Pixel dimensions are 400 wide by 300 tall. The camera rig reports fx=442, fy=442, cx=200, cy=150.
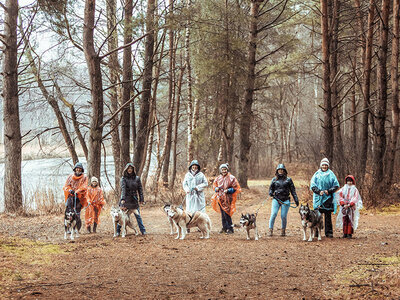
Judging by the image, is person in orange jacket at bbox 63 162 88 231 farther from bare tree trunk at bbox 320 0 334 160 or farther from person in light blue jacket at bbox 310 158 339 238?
bare tree trunk at bbox 320 0 334 160

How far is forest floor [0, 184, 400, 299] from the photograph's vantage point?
222 inches

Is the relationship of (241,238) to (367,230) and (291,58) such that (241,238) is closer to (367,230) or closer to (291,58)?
(367,230)

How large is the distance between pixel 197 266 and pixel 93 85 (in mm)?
8678

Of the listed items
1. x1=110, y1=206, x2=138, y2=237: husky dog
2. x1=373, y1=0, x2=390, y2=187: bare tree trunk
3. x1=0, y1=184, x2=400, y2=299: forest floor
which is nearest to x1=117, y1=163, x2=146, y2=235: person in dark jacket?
x1=110, y1=206, x2=138, y2=237: husky dog

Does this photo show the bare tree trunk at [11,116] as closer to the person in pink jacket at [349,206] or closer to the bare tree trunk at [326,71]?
the person in pink jacket at [349,206]

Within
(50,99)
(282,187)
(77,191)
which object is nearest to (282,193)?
(282,187)

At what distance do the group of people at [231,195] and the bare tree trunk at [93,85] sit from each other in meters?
3.17

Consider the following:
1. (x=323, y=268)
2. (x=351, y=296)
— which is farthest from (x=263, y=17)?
(x=351, y=296)

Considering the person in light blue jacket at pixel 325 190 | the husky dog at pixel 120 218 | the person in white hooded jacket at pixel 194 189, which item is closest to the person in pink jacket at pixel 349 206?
the person in light blue jacket at pixel 325 190

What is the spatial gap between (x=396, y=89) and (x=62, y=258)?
13.5 m

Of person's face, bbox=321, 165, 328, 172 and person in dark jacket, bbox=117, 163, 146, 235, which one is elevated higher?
person's face, bbox=321, 165, 328, 172

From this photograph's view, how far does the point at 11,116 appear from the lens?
50.8 ft

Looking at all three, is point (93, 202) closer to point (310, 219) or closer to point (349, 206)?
point (310, 219)

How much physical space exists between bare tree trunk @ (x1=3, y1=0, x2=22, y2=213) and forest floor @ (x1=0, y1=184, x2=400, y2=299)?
12.2ft
